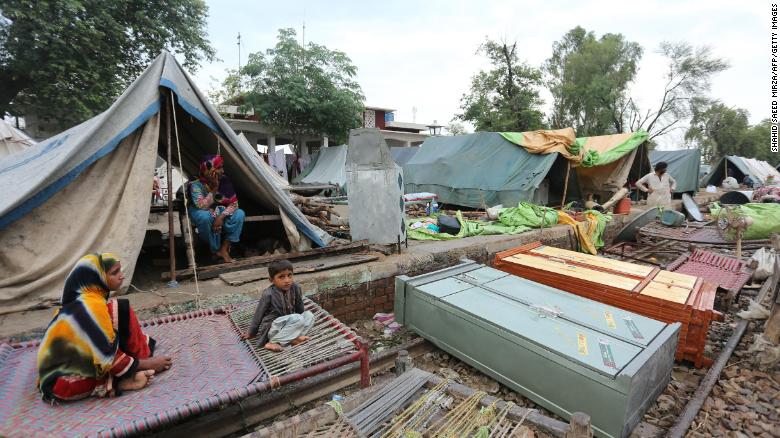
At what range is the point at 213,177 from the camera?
167 inches

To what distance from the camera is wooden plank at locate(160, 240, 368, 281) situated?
380 cm

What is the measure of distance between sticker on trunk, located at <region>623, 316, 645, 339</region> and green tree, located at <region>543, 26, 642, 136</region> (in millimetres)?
27213

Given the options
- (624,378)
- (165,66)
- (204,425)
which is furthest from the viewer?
(165,66)

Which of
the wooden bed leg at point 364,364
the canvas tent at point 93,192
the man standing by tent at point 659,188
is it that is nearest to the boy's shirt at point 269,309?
the wooden bed leg at point 364,364

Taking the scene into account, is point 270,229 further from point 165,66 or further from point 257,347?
point 257,347

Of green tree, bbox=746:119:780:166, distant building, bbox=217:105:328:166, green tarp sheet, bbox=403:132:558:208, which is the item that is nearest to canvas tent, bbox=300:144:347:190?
distant building, bbox=217:105:328:166

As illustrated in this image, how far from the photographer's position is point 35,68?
35.4 feet

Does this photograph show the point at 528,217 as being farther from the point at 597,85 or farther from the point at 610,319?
the point at 597,85

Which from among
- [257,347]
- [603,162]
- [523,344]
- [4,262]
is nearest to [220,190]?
[4,262]

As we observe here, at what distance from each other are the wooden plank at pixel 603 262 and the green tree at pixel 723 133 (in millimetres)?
31726

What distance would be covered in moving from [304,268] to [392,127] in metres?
24.9

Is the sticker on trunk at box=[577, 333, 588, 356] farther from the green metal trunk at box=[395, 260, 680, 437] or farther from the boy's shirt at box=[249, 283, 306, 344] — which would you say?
the boy's shirt at box=[249, 283, 306, 344]

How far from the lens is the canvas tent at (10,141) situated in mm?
8336

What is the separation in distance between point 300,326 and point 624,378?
2270 millimetres
